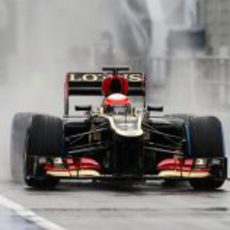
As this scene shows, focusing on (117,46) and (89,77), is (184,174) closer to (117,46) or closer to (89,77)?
(89,77)

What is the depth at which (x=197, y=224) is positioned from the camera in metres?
13.3

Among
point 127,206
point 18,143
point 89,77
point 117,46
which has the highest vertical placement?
point 89,77

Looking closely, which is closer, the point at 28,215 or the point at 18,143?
the point at 28,215

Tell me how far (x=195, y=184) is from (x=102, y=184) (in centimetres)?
142

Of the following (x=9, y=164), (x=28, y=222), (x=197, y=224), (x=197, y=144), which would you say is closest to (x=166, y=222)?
(x=197, y=224)

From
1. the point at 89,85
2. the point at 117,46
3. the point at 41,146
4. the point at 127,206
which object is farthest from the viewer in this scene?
the point at 117,46

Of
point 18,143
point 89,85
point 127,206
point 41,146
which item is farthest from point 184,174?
point 89,85

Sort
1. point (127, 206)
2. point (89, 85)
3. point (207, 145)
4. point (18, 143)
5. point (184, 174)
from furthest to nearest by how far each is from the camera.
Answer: point (89, 85) → point (18, 143) → point (207, 145) → point (184, 174) → point (127, 206)

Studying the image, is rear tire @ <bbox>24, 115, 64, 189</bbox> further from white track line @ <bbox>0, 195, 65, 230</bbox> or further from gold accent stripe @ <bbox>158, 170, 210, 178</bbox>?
gold accent stripe @ <bbox>158, 170, 210, 178</bbox>

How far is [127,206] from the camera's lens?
15016 mm

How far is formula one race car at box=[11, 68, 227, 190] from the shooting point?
1697 cm

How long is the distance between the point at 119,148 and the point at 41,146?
3.40 feet

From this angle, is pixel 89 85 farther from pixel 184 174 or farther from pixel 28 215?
pixel 28 215

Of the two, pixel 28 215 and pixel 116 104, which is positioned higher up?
pixel 116 104
